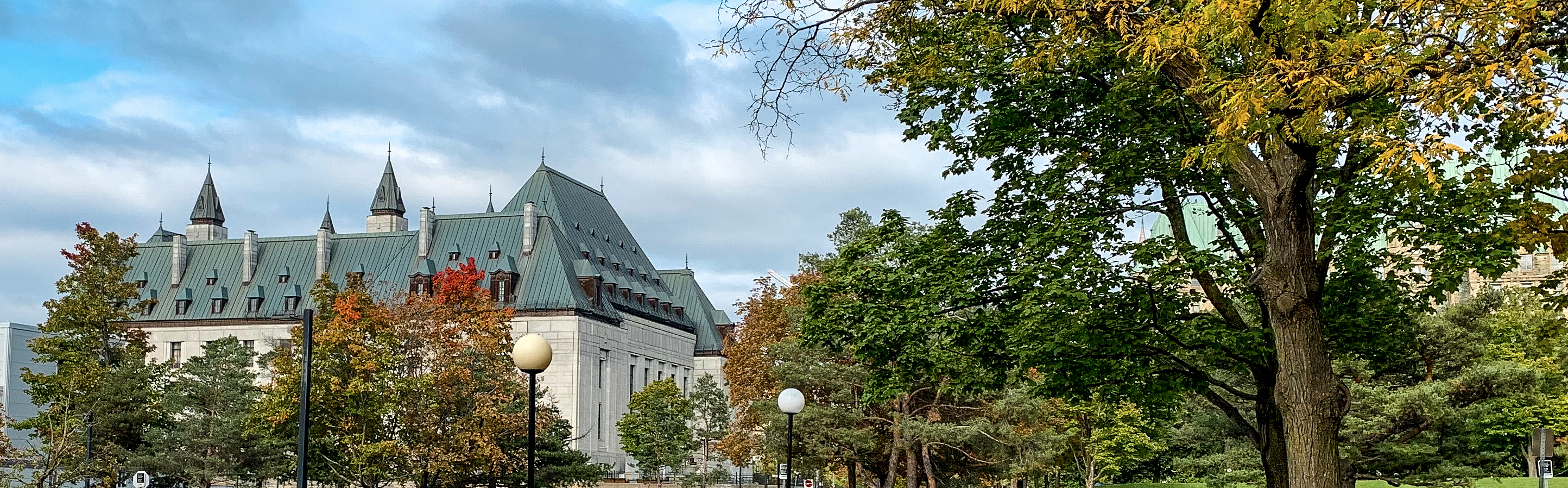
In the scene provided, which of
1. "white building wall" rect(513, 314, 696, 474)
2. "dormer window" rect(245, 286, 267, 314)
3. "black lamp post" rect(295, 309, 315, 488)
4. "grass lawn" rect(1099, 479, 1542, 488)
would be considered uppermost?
"dormer window" rect(245, 286, 267, 314)

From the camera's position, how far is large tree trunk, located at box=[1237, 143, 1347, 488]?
12625 millimetres

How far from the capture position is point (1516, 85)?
9.27 meters

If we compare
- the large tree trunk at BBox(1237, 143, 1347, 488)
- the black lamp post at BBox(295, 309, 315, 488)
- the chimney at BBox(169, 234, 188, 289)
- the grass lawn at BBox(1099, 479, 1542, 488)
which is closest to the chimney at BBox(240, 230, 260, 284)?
the chimney at BBox(169, 234, 188, 289)

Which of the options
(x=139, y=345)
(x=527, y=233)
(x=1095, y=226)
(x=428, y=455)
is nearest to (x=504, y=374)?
(x=428, y=455)

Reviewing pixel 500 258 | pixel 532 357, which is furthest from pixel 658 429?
pixel 532 357

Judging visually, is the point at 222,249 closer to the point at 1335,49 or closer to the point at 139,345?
the point at 139,345

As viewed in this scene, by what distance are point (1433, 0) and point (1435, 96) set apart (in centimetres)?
61

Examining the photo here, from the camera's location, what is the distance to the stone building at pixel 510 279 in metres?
89.6

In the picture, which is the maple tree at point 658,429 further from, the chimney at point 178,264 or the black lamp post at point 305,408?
the black lamp post at point 305,408

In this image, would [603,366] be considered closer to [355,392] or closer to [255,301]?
[255,301]

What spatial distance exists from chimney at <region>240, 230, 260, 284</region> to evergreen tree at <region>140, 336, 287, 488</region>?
49848mm

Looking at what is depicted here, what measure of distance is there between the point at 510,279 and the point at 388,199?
681 inches

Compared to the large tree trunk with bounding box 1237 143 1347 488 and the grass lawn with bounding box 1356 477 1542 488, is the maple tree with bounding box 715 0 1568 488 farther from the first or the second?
the grass lawn with bounding box 1356 477 1542 488

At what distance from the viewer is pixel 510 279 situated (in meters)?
90.3
